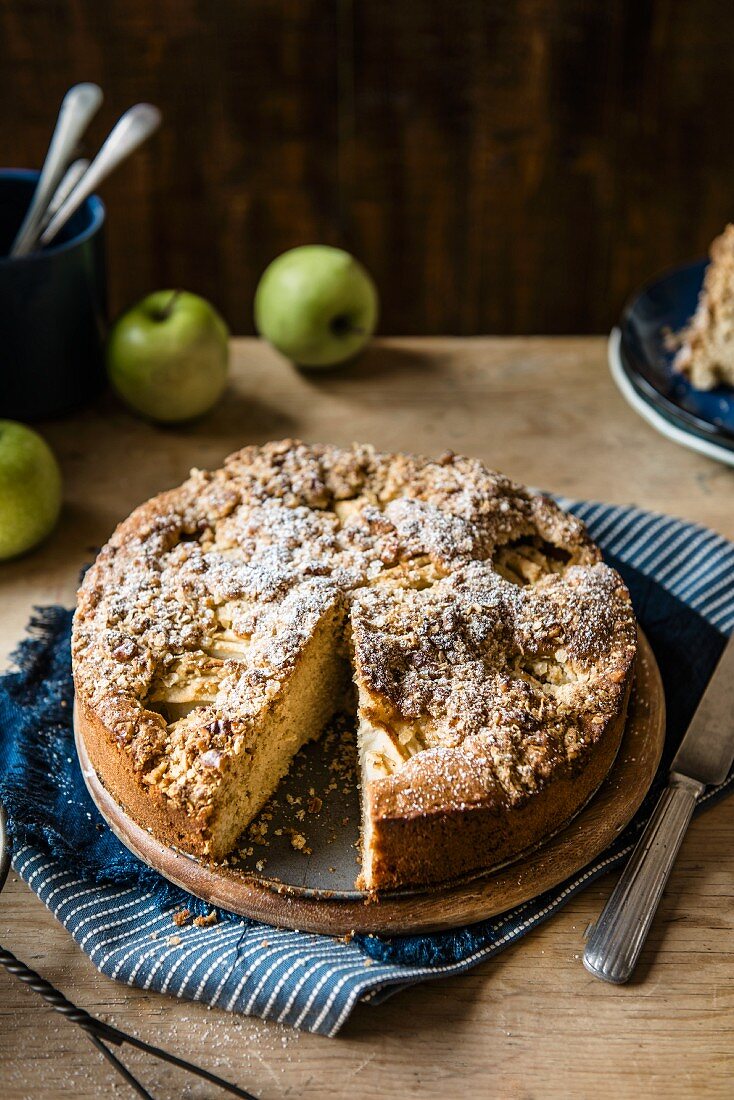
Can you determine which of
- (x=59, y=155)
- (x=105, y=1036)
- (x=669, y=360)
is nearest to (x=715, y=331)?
(x=669, y=360)

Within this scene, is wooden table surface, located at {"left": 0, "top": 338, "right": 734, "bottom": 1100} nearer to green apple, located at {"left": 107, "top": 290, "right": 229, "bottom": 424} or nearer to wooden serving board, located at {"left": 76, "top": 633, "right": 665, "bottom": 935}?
wooden serving board, located at {"left": 76, "top": 633, "right": 665, "bottom": 935}

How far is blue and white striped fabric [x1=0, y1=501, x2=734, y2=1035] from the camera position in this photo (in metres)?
1.55

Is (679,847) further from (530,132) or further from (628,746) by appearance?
(530,132)

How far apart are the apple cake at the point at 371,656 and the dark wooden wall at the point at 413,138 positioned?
2.20 m

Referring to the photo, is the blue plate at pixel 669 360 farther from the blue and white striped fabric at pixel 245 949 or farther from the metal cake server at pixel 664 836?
the blue and white striped fabric at pixel 245 949

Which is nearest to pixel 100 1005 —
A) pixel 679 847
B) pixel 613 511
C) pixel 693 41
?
pixel 679 847

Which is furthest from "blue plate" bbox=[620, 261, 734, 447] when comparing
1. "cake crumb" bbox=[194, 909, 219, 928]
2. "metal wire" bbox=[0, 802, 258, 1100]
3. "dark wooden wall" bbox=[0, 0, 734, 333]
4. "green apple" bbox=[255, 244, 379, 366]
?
"metal wire" bbox=[0, 802, 258, 1100]

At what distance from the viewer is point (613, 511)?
2.44 m

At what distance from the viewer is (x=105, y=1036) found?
147 centimetres

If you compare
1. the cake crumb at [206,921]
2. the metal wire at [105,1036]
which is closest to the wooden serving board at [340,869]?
the cake crumb at [206,921]

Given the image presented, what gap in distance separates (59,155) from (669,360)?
1681 mm

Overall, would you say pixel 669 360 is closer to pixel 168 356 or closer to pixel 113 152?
pixel 168 356

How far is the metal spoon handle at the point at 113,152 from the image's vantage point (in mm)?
2652

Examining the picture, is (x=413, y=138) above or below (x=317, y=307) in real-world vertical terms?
above
